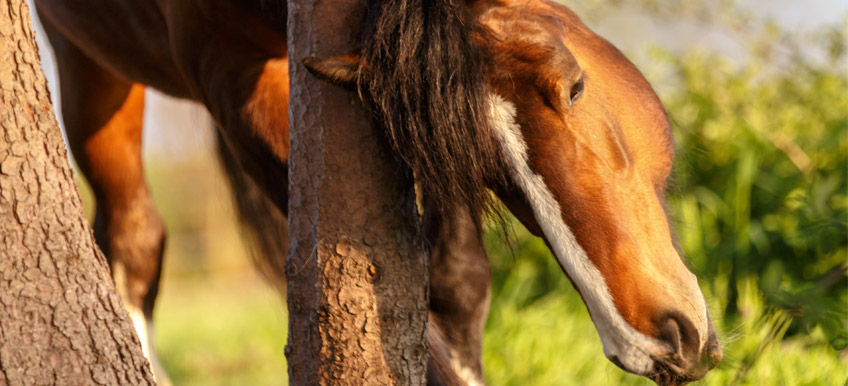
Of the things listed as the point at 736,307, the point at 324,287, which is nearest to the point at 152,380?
the point at 324,287

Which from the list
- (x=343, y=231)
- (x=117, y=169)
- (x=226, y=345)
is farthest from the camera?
(x=226, y=345)

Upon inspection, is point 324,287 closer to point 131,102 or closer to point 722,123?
point 131,102

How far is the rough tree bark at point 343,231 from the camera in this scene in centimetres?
150

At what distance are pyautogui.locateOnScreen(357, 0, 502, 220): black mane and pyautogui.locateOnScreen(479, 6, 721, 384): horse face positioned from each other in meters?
0.04

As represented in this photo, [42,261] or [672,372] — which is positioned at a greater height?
[42,261]

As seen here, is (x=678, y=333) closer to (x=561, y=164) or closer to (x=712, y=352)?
(x=712, y=352)

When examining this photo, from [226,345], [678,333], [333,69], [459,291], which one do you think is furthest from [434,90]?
[226,345]

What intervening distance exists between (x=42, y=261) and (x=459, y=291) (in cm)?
124

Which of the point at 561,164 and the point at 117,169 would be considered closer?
the point at 561,164

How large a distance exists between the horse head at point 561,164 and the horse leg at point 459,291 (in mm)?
910

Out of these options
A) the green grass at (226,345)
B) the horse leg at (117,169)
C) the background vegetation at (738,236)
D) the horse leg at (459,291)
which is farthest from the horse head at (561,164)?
the horse leg at (117,169)

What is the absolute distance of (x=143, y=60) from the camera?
2479 millimetres

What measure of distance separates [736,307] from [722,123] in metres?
1.18

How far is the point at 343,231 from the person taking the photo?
1506 millimetres
